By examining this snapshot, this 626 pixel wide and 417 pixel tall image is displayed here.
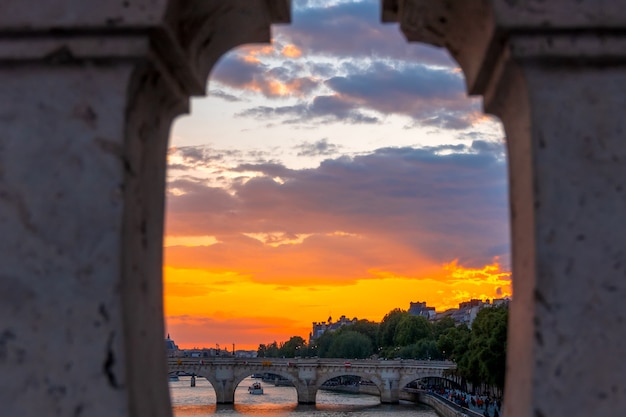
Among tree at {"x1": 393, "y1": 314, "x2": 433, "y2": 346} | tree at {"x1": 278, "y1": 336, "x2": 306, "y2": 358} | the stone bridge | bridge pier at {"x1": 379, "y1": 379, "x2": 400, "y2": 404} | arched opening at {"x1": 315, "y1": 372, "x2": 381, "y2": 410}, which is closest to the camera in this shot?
the stone bridge

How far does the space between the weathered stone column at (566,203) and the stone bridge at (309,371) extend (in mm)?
73975

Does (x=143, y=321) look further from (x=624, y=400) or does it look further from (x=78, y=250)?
(x=624, y=400)

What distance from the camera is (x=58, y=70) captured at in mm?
3594

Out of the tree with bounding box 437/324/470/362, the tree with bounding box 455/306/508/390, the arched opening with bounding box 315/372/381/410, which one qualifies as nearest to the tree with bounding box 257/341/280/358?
the arched opening with bounding box 315/372/381/410

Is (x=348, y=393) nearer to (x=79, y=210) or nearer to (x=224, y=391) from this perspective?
(x=224, y=391)

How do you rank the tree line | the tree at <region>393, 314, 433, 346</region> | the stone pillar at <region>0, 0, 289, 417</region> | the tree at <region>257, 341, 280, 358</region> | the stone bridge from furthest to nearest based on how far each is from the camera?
the tree at <region>257, 341, 280, 358</region> < the tree at <region>393, 314, 433, 346</region> < the stone bridge < the tree line < the stone pillar at <region>0, 0, 289, 417</region>

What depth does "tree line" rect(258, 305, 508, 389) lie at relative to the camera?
42.8 meters

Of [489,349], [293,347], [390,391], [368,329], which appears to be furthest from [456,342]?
[293,347]

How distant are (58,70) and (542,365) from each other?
2431 millimetres

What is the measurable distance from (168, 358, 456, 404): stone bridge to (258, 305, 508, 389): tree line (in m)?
4.80

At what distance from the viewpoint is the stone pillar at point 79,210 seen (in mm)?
3363

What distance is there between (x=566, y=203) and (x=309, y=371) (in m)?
74.7

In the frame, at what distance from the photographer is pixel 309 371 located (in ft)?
251

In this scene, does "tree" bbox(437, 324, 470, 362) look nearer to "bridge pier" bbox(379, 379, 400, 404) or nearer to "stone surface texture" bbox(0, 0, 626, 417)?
"bridge pier" bbox(379, 379, 400, 404)
